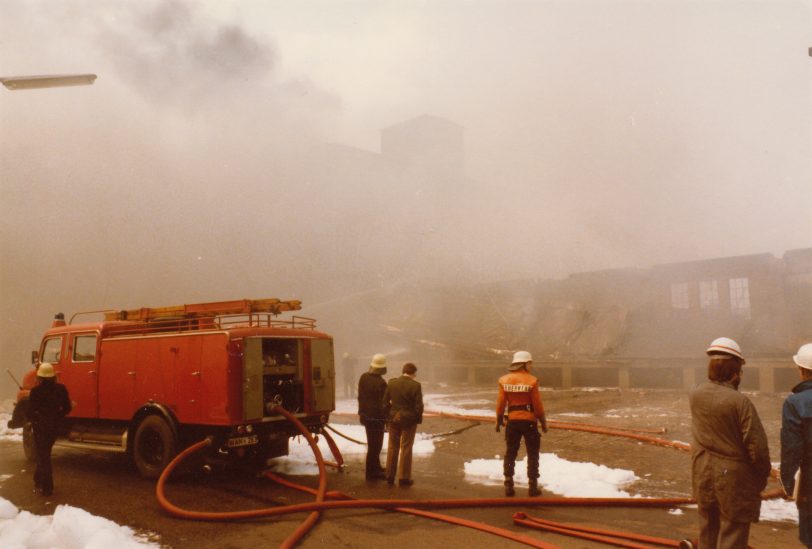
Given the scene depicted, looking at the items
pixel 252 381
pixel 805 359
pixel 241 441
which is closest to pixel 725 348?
pixel 805 359

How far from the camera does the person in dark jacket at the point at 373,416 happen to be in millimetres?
7723

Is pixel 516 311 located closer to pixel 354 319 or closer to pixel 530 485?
pixel 354 319

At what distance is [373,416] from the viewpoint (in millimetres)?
7773

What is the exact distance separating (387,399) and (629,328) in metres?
26.5

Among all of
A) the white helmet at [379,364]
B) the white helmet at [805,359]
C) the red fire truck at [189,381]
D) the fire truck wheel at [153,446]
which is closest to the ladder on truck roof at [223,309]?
the red fire truck at [189,381]

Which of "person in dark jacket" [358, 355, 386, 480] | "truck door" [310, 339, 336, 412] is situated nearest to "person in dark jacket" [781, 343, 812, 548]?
"person in dark jacket" [358, 355, 386, 480]

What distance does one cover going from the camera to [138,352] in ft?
27.5

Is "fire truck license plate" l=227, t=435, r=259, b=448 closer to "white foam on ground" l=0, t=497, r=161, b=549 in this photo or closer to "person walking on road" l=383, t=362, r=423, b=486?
"person walking on road" l=383, t=362, r=423, b=486

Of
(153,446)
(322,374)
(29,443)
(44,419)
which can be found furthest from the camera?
(29,443)

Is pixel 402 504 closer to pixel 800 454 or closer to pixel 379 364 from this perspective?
pixel 379 364

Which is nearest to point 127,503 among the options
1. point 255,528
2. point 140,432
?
point 140,432

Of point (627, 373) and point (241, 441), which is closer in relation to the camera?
point (241, 441)

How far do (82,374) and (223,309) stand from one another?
280 cm

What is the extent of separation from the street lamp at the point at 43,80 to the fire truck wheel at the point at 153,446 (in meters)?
4.50
